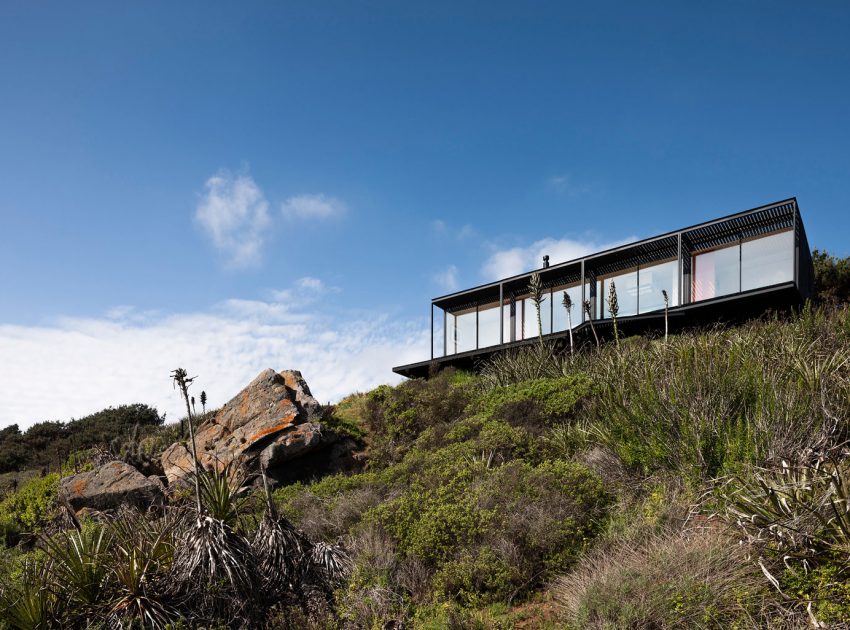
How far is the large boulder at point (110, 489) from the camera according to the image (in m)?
13.8

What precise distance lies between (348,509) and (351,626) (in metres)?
2.98

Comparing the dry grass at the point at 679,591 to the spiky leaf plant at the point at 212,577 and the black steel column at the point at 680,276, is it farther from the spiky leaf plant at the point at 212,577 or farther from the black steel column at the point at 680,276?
the black steel column at the point at 680,276

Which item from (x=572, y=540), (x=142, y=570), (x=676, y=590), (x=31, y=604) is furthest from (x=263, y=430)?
(x=676, y=590)

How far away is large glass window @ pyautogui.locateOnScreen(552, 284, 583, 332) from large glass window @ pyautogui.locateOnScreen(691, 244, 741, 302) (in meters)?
4.15

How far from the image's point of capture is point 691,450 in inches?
309

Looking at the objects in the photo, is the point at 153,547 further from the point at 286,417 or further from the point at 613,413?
the point at 286,417

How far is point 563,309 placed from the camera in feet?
81.7

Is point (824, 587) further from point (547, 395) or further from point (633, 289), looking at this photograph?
point (633, 289)

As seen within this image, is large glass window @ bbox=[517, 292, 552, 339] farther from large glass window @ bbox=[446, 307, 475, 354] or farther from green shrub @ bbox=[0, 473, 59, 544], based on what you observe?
green shrub @ bbox=[0, 473, 59, 544]

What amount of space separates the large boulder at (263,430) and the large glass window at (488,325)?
429 inches

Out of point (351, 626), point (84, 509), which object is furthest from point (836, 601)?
point (84, 509)

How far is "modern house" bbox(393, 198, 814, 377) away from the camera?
19891mm

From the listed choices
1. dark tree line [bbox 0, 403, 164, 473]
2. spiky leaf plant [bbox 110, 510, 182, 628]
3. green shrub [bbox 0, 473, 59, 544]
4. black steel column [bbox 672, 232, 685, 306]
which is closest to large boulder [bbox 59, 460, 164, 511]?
green shrub [bbox 0, 473, 59, 544]

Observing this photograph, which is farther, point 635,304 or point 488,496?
point 635,304
